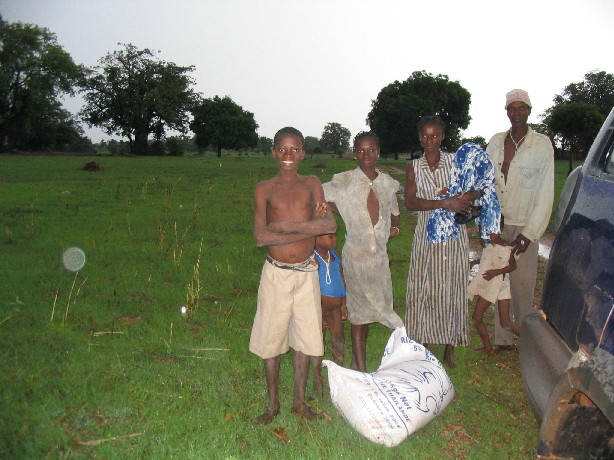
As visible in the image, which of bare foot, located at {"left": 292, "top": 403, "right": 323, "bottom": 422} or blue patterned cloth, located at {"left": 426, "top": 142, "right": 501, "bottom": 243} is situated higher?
blue patterned cloth, located at {"left": 426, "top": 142, "right": 501, "bottom": 243}

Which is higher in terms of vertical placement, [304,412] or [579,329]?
[579,329]

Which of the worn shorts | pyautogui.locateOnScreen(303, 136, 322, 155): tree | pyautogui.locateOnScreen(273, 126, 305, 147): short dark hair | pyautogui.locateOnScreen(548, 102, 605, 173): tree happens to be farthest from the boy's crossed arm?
pyautogui.locateOnScreen(303, 136, 322, 155): tree

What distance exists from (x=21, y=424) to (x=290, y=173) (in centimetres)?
214

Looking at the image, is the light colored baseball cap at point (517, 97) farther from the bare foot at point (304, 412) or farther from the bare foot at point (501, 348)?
the bare foot at point (304, 412)

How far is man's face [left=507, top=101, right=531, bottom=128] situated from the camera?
172 inches

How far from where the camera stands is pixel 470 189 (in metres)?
4.16

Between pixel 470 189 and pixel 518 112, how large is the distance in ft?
2.54

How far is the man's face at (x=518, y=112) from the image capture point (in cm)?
437

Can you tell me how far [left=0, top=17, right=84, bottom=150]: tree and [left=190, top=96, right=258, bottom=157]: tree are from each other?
1999 cm

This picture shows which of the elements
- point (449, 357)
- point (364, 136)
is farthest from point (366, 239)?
point (449, 357)

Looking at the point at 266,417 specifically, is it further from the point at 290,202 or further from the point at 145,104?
the point at 145,104

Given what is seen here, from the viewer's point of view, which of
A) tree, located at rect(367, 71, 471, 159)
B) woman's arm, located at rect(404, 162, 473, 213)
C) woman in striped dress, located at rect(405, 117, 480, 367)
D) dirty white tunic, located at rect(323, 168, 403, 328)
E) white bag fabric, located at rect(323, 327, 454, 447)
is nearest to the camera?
white bag fabric, located at rect(323, 327, 454, 447)

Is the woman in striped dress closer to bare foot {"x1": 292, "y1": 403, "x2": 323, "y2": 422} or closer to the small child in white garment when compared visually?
the small child in white garment

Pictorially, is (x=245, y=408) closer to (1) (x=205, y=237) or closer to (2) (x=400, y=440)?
(2) (x=400, y=440)
